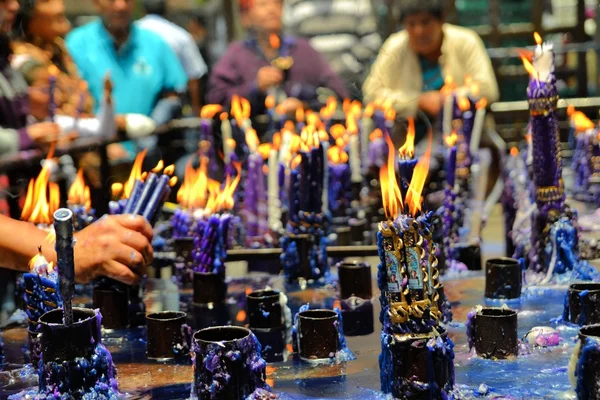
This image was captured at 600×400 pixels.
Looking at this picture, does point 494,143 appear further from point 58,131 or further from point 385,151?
point 58,131

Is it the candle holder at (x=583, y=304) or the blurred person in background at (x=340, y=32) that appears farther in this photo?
the blurred person in background at (x=340, y=32)

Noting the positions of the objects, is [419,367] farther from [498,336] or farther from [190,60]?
[190,60]

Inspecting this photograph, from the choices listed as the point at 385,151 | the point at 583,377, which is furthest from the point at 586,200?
the point at 583,377

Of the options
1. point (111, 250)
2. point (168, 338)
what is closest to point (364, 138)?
point (111, 250)

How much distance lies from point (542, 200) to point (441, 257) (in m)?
0.43

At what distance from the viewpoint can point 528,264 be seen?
3.44 metres

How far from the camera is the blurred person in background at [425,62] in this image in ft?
22.6

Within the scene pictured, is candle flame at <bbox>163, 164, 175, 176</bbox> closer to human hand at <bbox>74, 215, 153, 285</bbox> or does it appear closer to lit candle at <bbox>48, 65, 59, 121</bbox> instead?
human hand at <bbox>74, 215, 153, 285</bbox>

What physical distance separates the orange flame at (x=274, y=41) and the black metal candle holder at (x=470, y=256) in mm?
3863

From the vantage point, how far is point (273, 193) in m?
5.15

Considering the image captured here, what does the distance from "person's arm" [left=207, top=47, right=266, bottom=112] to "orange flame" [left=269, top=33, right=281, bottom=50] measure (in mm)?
315

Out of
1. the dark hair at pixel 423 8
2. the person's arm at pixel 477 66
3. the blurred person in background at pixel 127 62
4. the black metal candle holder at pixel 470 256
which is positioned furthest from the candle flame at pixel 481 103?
the black metal candle holder at pixel 470 256

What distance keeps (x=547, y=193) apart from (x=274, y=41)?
4227mm

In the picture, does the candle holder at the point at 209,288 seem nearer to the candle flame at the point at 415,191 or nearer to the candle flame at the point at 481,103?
the candle flame at the point at 415,191
